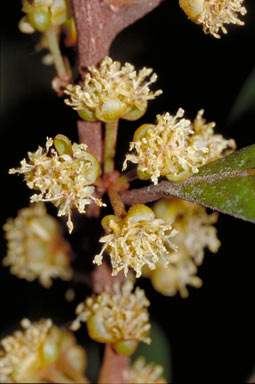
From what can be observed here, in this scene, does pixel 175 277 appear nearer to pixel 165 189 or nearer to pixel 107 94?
pixel 165 189

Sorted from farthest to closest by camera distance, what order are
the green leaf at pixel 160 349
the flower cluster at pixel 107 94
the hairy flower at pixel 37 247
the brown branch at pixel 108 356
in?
1. the green leaf at pixel 160 349
2. the hairy flower at pixel 37 247
3. the brown branch at pixel 108 356
4. the flower cluster at pixel 107 94

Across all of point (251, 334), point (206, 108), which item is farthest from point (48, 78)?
point (251, 334)

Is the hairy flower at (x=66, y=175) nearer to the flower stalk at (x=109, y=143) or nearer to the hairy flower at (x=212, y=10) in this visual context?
the flower stalk at (x=109, y=143)

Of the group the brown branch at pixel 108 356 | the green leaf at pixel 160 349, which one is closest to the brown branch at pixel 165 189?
the brown branch at pixel 108 356

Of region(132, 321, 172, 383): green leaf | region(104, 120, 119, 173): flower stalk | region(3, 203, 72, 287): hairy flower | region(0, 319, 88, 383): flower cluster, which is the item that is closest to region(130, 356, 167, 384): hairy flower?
region(132, 321, 172, 383): green leaf

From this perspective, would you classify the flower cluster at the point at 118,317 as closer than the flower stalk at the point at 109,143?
No

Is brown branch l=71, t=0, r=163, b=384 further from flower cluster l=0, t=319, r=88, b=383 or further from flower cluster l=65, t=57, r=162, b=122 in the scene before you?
flower cluster l=0, t=319, r=88, b=383

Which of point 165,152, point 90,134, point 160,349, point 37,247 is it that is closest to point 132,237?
point 165,152
